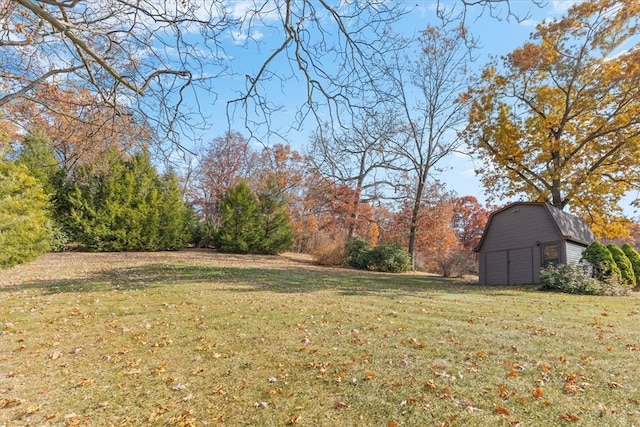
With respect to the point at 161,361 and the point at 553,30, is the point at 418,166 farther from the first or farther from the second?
the point at 161,361

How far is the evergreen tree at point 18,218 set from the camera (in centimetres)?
1095

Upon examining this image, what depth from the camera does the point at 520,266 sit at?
15406 mm

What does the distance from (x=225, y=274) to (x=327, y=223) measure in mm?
12001

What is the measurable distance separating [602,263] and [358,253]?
10.8m

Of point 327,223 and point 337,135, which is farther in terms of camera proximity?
point 327,223

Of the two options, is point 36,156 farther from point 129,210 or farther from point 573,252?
point 573,252

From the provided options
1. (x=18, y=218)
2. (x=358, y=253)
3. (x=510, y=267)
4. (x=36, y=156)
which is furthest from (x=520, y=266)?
(x=36, y=156)

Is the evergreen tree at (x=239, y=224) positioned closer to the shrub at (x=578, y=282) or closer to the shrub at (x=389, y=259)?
the shrub at (x=389, y=259)

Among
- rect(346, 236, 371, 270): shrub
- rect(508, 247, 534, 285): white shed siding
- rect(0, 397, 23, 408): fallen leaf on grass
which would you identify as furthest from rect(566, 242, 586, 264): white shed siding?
rect(0, 397, 23, 408): fallen leaf on grass

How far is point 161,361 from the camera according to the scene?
440cm

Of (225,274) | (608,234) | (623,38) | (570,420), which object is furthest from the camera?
(608,234)

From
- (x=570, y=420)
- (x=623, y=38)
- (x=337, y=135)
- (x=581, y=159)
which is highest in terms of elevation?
(x=623, y=38)

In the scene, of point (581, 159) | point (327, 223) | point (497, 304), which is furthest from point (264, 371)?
point (327, 223)

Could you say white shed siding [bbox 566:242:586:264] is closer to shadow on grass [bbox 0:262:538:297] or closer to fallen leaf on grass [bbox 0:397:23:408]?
shadow on grass [bbox 0:262:538:297]
